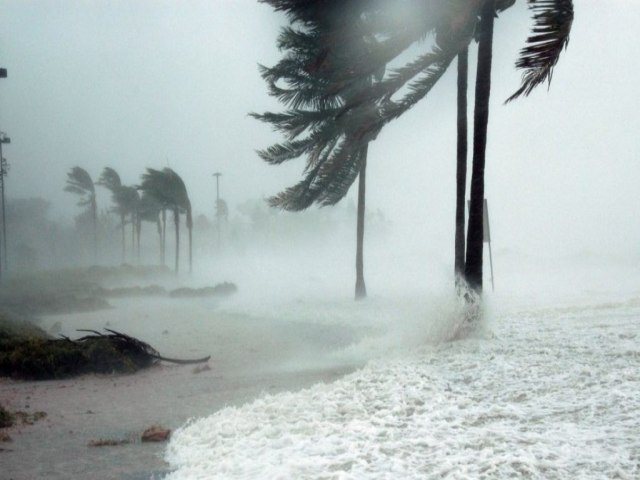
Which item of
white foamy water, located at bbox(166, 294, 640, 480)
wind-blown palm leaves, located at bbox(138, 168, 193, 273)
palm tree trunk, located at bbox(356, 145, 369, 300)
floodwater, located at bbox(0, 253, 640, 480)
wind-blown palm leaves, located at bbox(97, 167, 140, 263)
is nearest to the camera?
white foamy water, located at bbox(166, 294, 640, 480)

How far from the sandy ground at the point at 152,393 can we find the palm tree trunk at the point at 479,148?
101 inches

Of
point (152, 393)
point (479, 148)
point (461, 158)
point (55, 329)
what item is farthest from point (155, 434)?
point (55, 329)

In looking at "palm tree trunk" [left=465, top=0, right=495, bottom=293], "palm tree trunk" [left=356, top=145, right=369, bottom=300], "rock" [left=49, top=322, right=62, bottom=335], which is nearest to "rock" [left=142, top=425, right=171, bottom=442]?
"palm tree trunk" [left=465, top=0, right=495, bottom=293]

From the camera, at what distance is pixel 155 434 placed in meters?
5.36

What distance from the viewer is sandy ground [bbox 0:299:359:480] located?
486cm

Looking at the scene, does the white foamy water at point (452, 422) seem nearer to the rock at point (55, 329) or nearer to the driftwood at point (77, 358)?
the driftwood at point (77, 358)

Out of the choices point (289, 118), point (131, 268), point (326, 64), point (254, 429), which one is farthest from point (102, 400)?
point (131, 268)

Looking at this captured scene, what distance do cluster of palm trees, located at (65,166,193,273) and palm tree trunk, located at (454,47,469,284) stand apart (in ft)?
101

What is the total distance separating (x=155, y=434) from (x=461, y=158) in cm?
840

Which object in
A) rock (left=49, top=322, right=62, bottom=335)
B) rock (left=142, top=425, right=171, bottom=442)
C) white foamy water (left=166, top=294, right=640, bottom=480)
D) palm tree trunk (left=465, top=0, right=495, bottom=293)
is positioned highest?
palm tree trunk (left=465, top=0, right=495, bottom=293)

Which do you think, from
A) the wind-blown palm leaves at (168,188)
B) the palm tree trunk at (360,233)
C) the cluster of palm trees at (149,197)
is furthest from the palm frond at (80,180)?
the palm tree trunk at (360,233)

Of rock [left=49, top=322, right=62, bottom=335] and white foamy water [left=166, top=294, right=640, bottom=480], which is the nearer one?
white foamy water [left=166, top=294, right=640, bottom=480]

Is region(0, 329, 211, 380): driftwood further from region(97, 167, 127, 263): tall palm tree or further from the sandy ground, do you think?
region(97, 167, 127, 263): tall palm tree

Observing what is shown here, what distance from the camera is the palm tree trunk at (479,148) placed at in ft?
29.6
